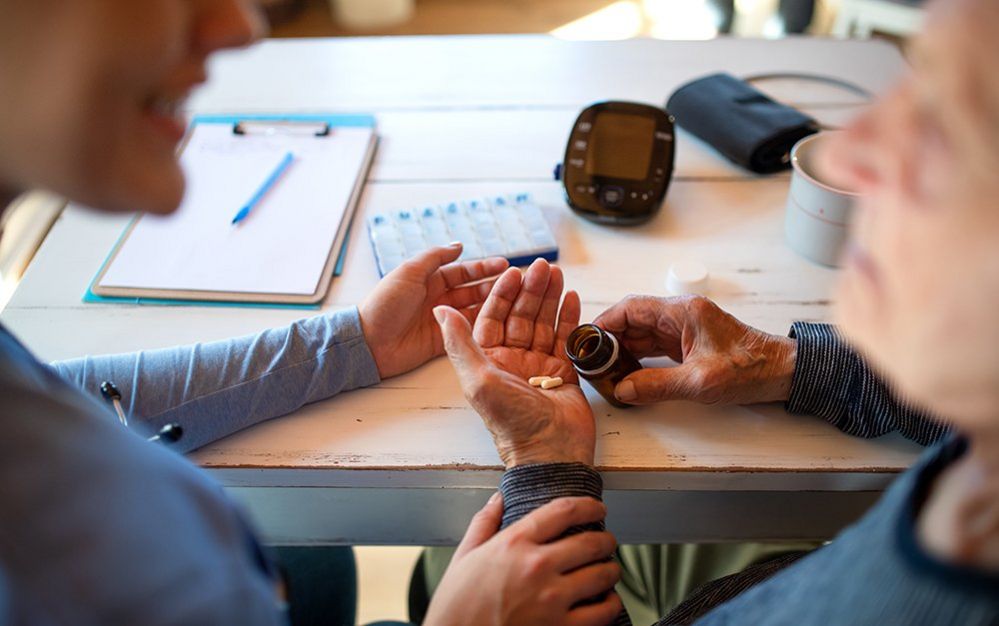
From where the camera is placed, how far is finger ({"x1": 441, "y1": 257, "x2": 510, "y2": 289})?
889 millimetres

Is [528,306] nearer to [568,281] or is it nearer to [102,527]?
[568,281]

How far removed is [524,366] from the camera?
0.82 metres

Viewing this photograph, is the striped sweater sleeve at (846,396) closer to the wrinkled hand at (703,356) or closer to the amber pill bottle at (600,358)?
the wrinkled hand at (703,356)

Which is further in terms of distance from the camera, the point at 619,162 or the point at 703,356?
the point at 619,162

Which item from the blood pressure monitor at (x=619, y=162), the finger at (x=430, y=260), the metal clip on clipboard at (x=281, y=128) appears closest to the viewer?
the finger at (x=430, y=260)

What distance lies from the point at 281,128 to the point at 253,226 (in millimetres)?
242

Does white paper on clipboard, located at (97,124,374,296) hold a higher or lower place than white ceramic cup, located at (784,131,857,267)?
lower

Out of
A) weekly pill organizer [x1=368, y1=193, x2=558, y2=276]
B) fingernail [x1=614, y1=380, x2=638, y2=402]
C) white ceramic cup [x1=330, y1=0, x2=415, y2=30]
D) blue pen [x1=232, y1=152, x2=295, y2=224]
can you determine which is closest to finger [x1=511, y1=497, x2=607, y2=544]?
fingernail [x1=614, y1=380, x2=638, y2=402]

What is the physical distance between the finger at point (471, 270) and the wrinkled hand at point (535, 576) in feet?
0.98

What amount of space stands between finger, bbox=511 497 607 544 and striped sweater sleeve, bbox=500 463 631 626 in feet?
0.04

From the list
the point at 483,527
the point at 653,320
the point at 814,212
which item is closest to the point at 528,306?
the point at 653,320

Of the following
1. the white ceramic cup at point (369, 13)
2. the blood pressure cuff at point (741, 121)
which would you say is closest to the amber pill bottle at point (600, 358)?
the blood pressure cuff at point (741, 121)

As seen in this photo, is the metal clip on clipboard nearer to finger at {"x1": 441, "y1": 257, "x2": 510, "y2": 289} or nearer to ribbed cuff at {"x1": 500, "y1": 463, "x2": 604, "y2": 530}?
finger at {"x1": 441, "y1": 257, "x2": 510, "y2": 289}

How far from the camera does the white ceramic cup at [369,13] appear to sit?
9.82 ft
